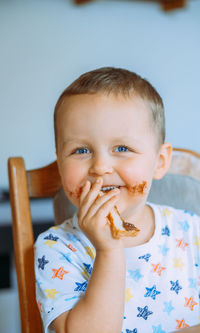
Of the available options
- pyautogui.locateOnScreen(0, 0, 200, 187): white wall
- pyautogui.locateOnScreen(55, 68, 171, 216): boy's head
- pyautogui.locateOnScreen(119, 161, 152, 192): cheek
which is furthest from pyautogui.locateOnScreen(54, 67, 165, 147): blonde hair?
pyautogui.locateOnScreen(0, 0, 200, 187): white wall

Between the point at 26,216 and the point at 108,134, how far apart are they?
0.29m

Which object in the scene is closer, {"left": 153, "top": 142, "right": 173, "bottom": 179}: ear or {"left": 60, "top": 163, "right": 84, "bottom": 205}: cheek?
{"left": 60, "top": 163, "right": 84, "bottom": 205}: cheek

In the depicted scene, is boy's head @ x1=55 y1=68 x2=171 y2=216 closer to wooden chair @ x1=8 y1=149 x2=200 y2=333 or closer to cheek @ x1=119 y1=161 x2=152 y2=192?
cheek @ x1=119 y1=161 x2=152 y2=192

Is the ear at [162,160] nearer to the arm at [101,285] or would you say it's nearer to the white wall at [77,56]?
the arm at [101,285]

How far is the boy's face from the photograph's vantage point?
79 cm

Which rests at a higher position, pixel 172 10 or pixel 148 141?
pixel 172 10

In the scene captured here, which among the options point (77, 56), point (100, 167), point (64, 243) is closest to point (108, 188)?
point (100, 167)

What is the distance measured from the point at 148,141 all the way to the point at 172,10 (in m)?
1.87

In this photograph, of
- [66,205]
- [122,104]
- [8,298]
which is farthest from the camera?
[8,298]

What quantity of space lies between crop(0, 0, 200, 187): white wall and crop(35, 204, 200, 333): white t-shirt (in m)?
1.29

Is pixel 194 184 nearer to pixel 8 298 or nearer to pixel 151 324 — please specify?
pixel 151 324

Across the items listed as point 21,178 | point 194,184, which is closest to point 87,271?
point 21,178

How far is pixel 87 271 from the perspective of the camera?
846 millimetres

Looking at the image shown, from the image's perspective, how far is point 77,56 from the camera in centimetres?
225
